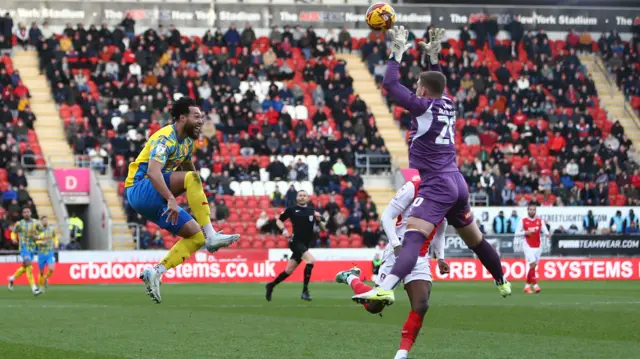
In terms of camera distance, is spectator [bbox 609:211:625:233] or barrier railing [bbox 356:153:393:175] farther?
barrier railing [bbox 356:153:393:175]

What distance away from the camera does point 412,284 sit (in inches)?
428

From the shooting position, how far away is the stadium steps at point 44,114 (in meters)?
39.6

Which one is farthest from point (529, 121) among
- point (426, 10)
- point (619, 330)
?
point (619, 330)

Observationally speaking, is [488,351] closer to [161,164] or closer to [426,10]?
[161,164]

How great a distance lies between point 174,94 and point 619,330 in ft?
95.4

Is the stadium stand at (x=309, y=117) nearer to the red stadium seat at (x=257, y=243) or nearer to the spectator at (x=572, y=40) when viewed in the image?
the red stadium seat at (x=257, y=243)

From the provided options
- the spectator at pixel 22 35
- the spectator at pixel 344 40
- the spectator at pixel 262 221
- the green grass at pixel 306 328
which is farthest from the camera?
the spectator at pixel 344 40

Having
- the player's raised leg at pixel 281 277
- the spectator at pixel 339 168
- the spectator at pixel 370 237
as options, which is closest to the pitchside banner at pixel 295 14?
the spectator at pixel 339 168

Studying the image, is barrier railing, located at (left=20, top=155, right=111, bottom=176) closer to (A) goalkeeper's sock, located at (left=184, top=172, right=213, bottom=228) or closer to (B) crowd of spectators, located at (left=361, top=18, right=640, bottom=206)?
(B) crowd of spectators, located at (left=361, top=18, right=640, bottom=206)

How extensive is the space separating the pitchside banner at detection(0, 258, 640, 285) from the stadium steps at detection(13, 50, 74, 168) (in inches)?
204

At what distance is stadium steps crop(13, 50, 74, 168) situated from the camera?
39.6m

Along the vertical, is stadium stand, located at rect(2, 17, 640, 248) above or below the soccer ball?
below

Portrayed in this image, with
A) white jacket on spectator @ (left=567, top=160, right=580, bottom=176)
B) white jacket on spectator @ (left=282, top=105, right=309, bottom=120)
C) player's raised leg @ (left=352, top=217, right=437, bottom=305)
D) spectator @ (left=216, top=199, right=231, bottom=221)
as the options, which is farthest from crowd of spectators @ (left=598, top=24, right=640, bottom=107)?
player's raised leg @ (left=352, top=217, right=437, bottom=305)

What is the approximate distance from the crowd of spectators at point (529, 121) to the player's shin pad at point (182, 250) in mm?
28446
